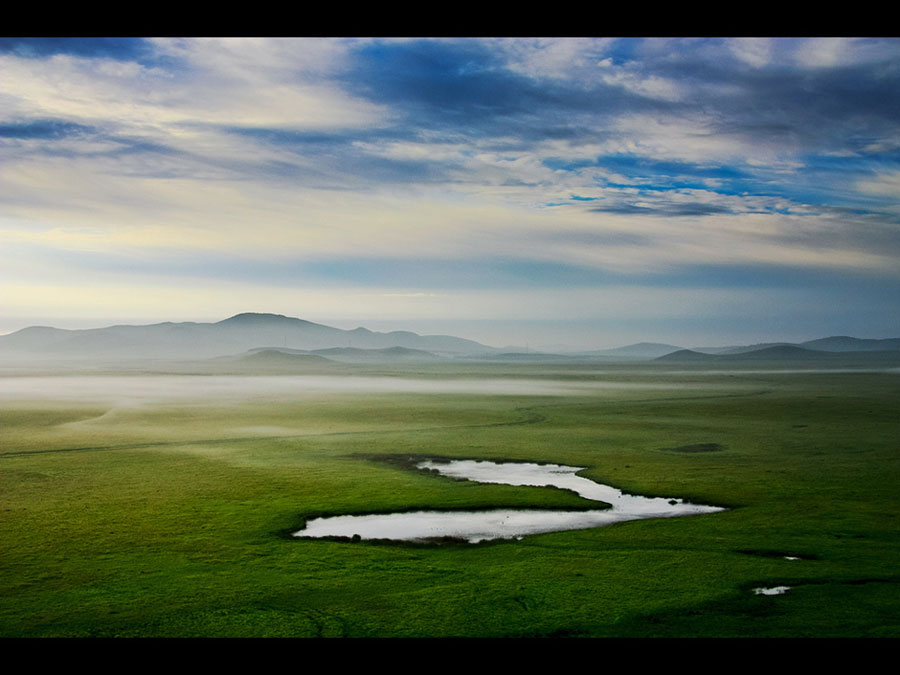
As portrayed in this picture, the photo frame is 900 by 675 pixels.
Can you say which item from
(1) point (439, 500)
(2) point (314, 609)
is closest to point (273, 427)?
(1) point (439, 500)

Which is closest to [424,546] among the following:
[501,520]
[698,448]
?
[501,520]

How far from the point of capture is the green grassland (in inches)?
437

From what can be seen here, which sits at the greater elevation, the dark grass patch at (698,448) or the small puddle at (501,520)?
the small puddle at (501,520)

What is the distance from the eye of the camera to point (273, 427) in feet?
134

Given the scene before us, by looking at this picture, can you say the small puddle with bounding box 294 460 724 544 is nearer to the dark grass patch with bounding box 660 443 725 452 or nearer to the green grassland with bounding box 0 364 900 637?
the green grassland with bounding box 0 364 900 637

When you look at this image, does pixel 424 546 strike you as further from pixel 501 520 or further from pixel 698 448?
pixel 698 448

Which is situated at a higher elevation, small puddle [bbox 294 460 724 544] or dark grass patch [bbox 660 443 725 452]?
small puddle [bbox 294 460 724 544]

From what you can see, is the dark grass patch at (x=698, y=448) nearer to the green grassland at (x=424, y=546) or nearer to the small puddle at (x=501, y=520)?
the green grassland at (x=424, y=546)

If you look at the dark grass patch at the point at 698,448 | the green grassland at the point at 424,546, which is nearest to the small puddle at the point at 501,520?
the green grassland at the point at 424,546

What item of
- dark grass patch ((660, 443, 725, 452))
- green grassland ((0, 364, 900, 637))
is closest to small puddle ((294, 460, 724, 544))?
green grassland ((0, 364, 900, 637))

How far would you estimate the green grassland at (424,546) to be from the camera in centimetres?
1109

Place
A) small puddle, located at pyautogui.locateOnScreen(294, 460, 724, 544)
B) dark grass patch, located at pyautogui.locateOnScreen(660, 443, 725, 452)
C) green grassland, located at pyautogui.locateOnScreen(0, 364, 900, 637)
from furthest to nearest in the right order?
dark grass patch, located at pyautogui.locateOnScreen(660, 443, 725, 452) < small puddle, located at pyautogui.locateOnScreen(294, 460, 724, 544) < green grassland, located at pyautogui.locateOnScreen(0, 364, 900, 637)

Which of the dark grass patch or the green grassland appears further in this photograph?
the dark grass patch

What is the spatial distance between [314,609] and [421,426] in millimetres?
29600
